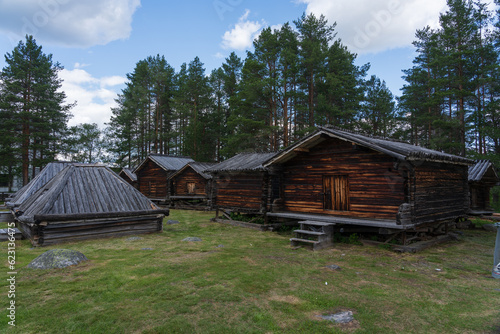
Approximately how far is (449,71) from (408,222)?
2666 centimetres

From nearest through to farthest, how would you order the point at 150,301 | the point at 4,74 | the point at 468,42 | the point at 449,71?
the point at 150,301, the point at 468,42, the point at 449,71, the point at 4,74

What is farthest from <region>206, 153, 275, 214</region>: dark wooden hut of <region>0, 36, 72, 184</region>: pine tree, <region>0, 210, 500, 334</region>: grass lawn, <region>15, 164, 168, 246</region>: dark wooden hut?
<region>0, 36, 72, 184</region>: pine tree

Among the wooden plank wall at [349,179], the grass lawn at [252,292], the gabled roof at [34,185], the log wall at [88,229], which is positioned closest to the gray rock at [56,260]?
the grass lawn at [252,292]

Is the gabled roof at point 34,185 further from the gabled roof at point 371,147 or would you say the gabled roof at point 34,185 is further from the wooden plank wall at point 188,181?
the gabled roof at point 371,147

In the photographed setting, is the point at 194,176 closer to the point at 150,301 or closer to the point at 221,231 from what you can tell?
the point at 221,231

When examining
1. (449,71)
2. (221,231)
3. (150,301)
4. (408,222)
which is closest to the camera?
(150,301)

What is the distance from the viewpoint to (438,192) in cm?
1202

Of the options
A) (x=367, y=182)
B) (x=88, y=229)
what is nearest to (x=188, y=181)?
(x=88, y=229)

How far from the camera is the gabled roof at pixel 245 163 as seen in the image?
15.8 metres

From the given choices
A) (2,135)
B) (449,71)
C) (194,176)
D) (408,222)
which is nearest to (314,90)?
(449,71)

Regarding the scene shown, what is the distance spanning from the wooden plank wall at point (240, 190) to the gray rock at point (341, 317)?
1034cm

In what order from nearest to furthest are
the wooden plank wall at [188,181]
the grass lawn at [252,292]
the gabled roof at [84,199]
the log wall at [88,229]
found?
the grass lawn at [252,292]
the log wall at [88,229]
the gabled roof at [84,199]
the wooden plank wall at [188,181]

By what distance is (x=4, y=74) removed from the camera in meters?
30.5

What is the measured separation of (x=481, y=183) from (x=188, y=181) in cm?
2321
